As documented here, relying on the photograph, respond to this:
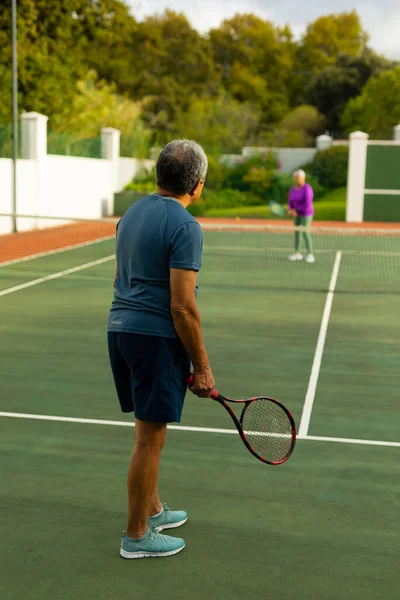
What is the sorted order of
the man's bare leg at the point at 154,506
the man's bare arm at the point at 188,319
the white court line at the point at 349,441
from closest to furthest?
the man's bare arm at the point at 188,319
the man's bare leg at the point at 154,506
the white court line at the point at 349,441

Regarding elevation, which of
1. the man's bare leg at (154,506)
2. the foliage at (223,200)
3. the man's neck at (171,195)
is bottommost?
the man's bare leg at (154,506)

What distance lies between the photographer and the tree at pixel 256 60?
69.1 meters

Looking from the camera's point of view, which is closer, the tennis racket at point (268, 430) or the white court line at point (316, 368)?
the tennis racket at point (268, 430)

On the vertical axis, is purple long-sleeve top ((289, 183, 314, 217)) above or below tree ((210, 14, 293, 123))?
below

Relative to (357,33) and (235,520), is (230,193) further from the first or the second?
(357,33)

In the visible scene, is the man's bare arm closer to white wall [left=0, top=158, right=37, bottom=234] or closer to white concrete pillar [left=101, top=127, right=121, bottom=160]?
white wall [left=0, top=158, right=37, bottom=234]

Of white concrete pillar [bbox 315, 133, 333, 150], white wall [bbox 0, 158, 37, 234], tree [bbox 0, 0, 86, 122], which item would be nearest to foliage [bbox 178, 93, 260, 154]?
white concrete pillar [bbox 315, 133, 333, 150]

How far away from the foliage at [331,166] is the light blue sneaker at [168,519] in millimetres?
33186

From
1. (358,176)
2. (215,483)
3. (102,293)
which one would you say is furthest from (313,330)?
(358,176)

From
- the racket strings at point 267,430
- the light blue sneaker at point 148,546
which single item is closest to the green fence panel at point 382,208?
the racket strings at point 267,430

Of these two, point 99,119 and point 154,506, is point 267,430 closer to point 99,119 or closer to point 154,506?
point 154,506

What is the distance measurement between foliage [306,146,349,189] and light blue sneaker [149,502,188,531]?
109ft

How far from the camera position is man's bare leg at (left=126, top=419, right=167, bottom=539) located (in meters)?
3.83

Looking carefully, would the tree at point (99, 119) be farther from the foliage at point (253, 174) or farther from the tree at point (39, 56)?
the foliage at point (253, 174)
